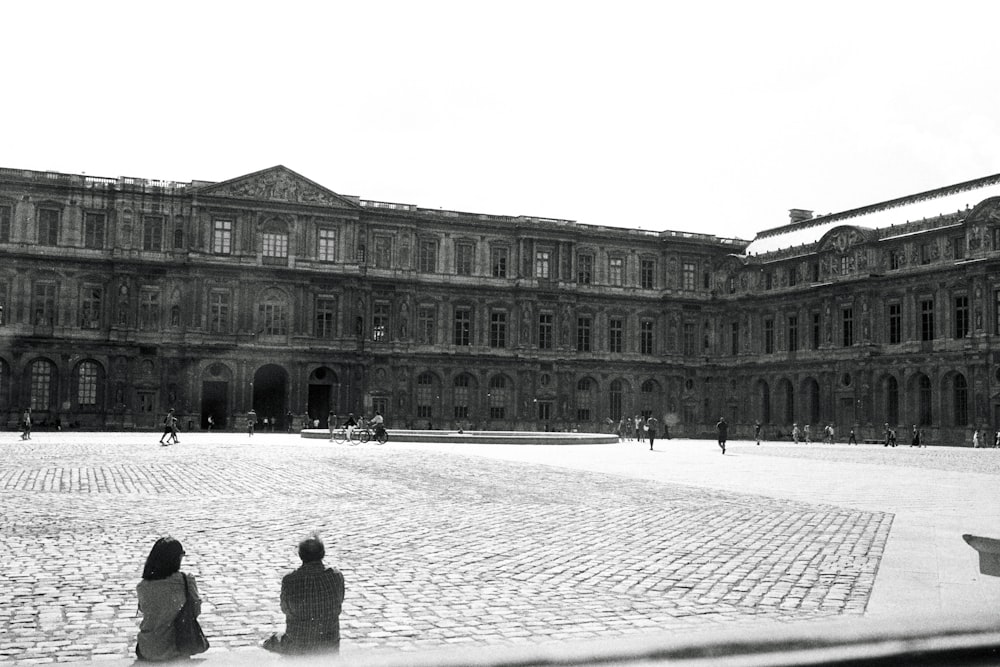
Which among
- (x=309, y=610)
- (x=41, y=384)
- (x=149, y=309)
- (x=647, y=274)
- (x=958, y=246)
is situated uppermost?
(x=647, y=274)

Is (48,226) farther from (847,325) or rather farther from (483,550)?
(483,550)

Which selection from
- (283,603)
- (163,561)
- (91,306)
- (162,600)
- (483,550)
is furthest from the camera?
(91,306)

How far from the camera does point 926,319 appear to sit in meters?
55.5

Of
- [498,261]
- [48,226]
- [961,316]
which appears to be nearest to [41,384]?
[48,226]

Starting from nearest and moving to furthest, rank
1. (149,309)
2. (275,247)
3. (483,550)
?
(483,550), (149,309), (275,247)

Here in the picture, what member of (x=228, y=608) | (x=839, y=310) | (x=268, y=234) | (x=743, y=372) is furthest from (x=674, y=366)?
(x=228, y=608)

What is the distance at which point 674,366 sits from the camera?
69.8 metres

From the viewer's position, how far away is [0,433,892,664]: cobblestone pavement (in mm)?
7926

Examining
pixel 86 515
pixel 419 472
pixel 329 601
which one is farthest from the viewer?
pixel 419 472

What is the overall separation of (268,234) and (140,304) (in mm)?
8471

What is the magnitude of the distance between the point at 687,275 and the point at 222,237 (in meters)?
31.7

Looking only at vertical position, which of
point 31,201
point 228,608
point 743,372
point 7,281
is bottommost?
point 228,608

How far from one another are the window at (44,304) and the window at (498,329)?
26.4 m

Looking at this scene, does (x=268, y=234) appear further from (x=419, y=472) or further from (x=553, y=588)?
(x=553, y=588)
